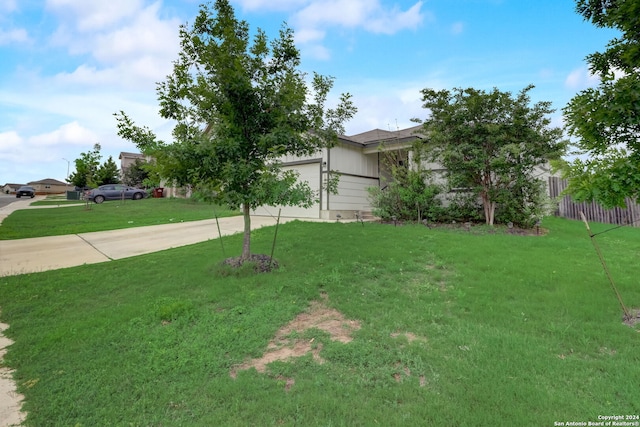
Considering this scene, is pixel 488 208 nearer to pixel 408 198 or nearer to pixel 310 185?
pixel 408 198

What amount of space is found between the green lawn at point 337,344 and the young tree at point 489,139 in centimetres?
393

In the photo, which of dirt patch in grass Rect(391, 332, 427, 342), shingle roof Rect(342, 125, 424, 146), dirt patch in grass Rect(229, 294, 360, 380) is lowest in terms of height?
dirt patch in grass Rect(229, 294, 360, 380)

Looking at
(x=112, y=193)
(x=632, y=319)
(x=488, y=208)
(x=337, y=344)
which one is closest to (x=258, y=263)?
(x=337, y=344)

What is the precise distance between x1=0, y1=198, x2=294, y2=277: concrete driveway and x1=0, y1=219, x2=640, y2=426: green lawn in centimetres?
108

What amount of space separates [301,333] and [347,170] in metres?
10.4

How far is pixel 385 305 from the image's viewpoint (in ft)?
12.4

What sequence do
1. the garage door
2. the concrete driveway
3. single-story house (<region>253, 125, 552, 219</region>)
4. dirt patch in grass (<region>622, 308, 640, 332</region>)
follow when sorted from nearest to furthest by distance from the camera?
dirt patch in grass (<region>622, 308, 640, 332</region>) < the concrete driveway < single-story house (<region>253, 125, 552, 219</region>) < the garage door

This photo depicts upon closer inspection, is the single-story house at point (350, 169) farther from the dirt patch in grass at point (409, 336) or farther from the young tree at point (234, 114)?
the dirt patch in grass at point (409, 336)

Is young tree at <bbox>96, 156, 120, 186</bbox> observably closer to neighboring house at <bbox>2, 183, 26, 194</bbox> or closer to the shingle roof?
the shingle roof

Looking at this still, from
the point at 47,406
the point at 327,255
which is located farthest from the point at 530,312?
the point at 47,406

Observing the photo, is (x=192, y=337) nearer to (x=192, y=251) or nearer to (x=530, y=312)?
(x=530, y=312)

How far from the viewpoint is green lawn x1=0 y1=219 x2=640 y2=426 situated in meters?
2.04

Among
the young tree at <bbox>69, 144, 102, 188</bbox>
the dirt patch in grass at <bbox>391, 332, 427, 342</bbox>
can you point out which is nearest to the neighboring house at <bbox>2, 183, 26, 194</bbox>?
the young tree at <bbox>69, 144, 102, 188</bbox>

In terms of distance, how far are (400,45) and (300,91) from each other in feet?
20.8
